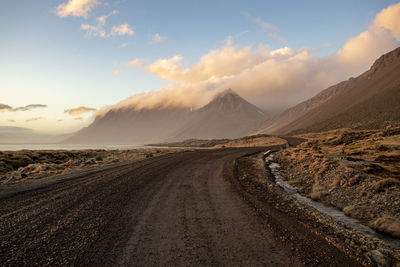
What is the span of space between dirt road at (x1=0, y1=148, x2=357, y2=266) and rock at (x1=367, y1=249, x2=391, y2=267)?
61 centimetres

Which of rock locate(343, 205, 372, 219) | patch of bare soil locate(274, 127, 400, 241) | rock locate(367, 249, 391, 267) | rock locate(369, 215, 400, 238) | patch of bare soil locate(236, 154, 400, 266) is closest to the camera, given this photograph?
rock locate(367, 249, 391, 267)

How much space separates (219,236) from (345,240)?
324 centimetres

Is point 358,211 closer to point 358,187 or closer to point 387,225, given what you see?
point 387,225

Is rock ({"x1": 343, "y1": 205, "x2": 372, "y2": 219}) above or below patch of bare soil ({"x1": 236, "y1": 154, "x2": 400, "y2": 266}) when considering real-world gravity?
below

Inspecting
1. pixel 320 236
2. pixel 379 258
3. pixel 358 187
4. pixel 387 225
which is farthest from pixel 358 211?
pixel 379 258

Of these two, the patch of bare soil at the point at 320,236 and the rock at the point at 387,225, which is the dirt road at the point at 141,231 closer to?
the patch of bare soil at the point at 320,236

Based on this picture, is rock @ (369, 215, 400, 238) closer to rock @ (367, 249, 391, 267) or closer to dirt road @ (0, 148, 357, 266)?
rock @ (367, 249, 391, 267)

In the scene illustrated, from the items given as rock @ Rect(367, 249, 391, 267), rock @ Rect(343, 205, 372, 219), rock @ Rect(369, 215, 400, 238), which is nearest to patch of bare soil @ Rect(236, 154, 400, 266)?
rock @ Rect(367, 249, 391, 267)

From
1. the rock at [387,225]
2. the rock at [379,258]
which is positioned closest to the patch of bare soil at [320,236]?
the rock at [379,258]

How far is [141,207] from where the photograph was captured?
774cm

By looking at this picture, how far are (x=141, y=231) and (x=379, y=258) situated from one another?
561 centimetres

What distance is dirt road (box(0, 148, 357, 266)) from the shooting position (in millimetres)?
4461

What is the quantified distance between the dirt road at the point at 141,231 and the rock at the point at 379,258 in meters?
0.61

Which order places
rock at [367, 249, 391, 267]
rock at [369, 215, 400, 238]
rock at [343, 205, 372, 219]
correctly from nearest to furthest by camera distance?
1. rock at [367, 249, 391, 267]
2. rock at [369, 215, 400, 238]
3. rock at [343, 205, 372, 219]
